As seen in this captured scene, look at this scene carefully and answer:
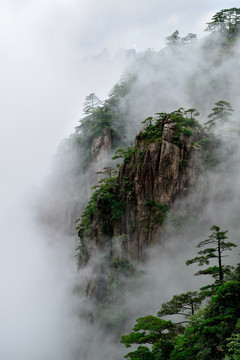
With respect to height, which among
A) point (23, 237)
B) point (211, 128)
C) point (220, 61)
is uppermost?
→ point (220, 61)

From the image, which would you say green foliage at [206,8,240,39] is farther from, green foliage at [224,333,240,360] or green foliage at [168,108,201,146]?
green foliage at [224,333,240,360]

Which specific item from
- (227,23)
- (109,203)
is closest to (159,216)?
(109,203)

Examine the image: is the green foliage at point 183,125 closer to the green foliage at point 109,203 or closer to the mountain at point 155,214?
the mountain at point 155,214

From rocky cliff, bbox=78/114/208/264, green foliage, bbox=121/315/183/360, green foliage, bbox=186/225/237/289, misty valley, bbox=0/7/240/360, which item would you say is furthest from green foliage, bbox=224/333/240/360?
rocky cliff, bbox=78/114/208/264

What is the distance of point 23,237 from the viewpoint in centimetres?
6606

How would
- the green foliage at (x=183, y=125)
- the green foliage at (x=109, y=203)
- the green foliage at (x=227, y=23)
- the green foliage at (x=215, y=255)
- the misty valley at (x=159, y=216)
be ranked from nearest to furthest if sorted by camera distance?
the green foliage at (x=215, y=255) → the misty valley at (x=159, y=216) → the green foliage at (x=183, y=125) → the green foliage at (x=109, y=203) → the green foliage at (x=227, y=23)

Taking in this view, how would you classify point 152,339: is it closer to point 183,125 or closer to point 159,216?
point 159,216

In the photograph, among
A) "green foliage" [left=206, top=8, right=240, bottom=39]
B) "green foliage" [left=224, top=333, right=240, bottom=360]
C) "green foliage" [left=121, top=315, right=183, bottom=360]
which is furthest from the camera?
"green foliage" [left=206, top=8, right=240, bottom=39]

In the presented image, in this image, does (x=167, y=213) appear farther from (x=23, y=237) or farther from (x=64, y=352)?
(x=23, y=237)

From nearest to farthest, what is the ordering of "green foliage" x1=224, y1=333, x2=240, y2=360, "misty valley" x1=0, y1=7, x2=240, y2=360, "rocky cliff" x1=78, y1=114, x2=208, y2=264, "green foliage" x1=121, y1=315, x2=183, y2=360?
"green foliage" x1=224, y1=333, x2=240, y2=360
"green foliage" x1=121, y1=315, x2=183, y2=360
"misty valley" x1=0, y1=7, x2=240, y2=360
"rocky cliff" x1=78, y1=114, x2=208, y2=264

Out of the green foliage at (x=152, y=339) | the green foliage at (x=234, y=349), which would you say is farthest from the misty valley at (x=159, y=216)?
the green foliage at (x=234, y=349)

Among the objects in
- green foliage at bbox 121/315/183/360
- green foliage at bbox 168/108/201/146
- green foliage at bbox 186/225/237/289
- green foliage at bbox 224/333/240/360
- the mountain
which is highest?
green foliage at bbox 168/108/201/146

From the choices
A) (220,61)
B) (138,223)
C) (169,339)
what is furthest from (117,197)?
(220,61)

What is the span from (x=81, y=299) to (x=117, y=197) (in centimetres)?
1415
